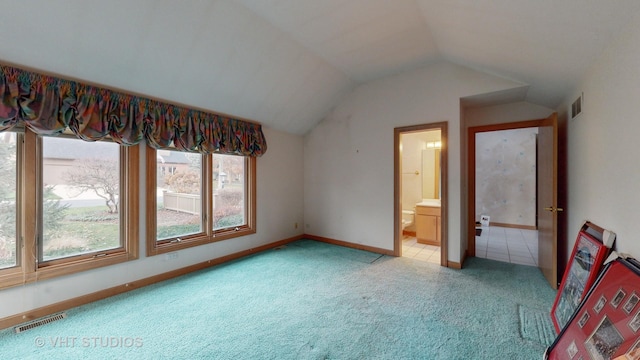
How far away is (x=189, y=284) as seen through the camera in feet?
10.2

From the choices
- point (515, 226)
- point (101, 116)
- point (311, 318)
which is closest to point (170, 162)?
point (101, 116)

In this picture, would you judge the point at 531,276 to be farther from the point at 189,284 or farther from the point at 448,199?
the point at 189,284

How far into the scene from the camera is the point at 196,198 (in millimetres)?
3811

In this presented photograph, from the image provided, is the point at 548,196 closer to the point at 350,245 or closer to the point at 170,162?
the point at 350,245

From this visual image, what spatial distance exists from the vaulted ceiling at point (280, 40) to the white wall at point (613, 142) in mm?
179

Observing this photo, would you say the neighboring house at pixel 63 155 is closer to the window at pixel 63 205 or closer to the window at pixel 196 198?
the window at pixel 63 205

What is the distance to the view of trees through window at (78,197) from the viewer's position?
8.36 feet

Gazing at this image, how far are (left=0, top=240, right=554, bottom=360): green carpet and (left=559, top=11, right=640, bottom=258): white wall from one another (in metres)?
1.07

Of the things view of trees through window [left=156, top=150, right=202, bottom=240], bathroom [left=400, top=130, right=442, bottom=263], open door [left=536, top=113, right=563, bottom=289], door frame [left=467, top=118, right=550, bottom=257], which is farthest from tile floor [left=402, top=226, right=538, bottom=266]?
view of trees through window [left=156, top=150, right=202, bottom=240]

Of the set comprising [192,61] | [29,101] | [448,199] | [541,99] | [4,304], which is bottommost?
[4,304]

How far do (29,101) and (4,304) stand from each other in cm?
180

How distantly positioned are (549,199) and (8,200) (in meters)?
5.64

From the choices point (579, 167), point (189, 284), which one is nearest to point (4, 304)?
point (189, 284)

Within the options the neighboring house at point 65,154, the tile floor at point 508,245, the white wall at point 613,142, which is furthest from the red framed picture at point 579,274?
the neighboring house at point 65,154
